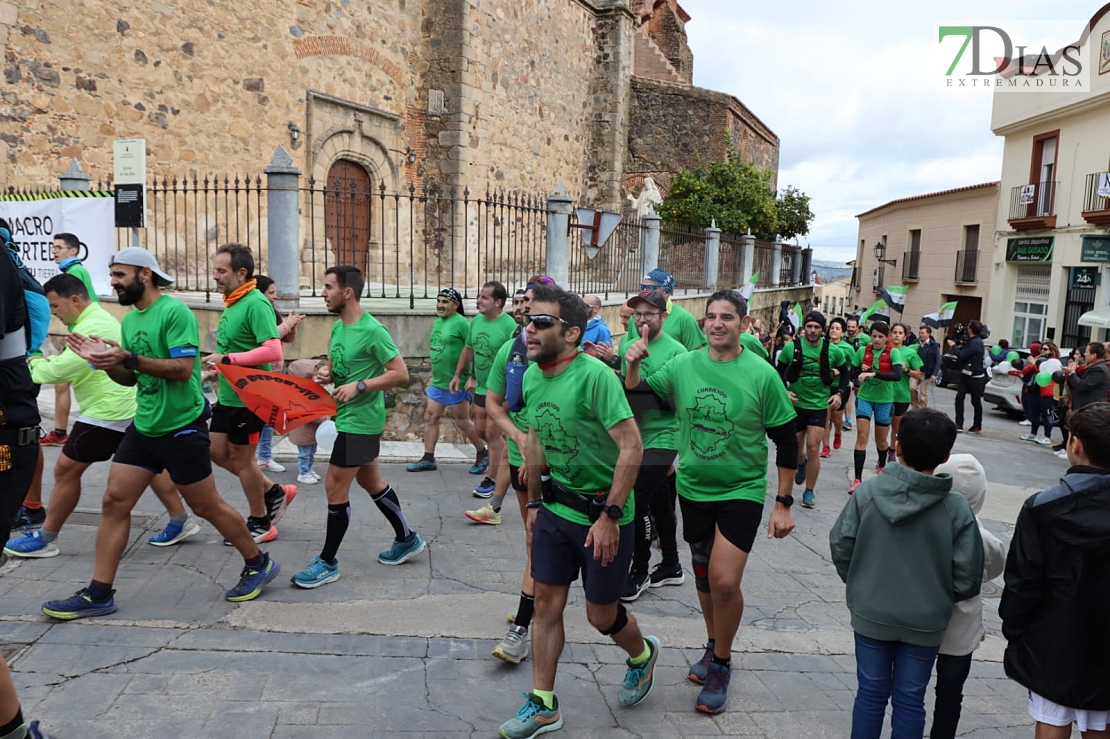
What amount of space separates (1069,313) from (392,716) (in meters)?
23.4

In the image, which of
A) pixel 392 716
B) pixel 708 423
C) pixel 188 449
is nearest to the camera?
pixel 392 716

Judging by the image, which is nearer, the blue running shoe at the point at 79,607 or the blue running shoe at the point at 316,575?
the blue running shoe at the point at 79,607

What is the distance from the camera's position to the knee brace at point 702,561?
381 cm

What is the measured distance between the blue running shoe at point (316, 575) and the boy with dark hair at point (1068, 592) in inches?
140

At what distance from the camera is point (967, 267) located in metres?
26.8

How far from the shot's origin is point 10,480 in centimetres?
302

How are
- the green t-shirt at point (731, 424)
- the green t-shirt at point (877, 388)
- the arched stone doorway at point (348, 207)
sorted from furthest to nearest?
the arched stone doorway at point (348, 207), the green t-shirt at point (877, 388), the green t-shirt at point (731, 424)

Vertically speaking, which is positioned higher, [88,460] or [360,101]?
[360,101]

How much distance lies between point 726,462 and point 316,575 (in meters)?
2.56

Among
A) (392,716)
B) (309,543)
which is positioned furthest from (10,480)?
(309,543)

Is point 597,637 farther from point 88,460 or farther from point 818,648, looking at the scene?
point 88,460

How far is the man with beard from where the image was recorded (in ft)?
15.4

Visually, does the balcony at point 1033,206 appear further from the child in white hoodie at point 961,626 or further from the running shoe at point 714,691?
the running shoe at point 714,691

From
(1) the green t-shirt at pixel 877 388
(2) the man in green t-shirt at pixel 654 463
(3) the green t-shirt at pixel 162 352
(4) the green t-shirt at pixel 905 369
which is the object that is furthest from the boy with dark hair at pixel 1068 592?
(4) the green t-shirt at pixel 905 369
